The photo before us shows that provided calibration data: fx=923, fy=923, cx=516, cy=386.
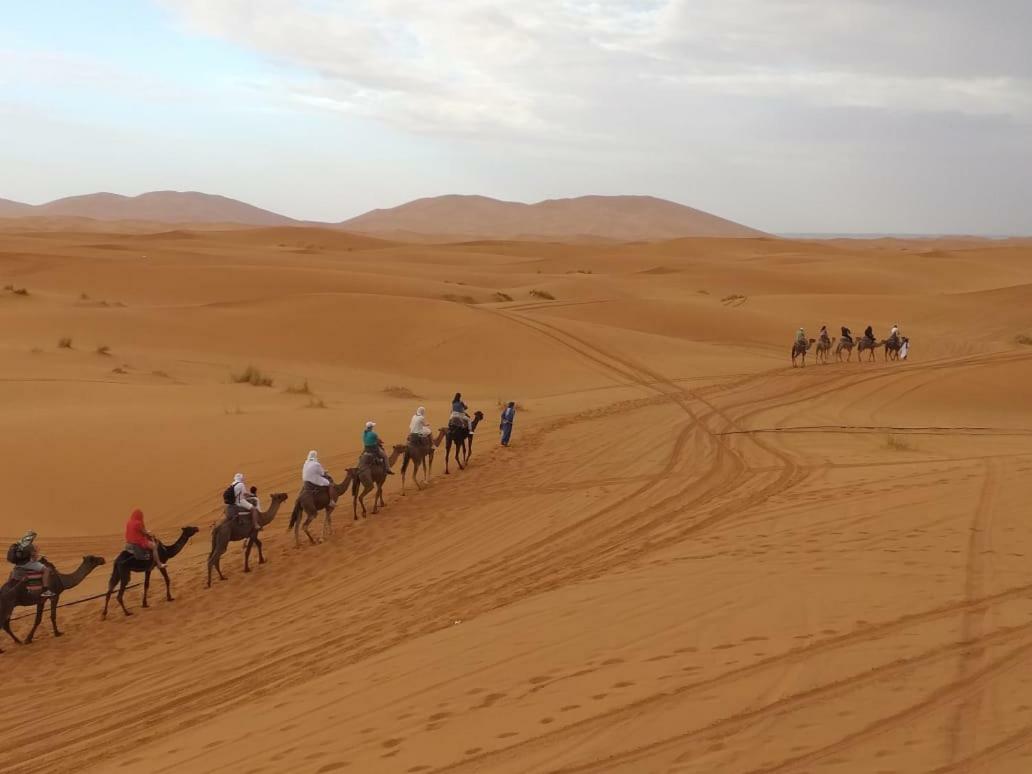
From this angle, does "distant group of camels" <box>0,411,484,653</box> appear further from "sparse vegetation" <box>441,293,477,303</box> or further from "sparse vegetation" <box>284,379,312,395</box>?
"sparse vegetation" <box>441,293,477,303</box>

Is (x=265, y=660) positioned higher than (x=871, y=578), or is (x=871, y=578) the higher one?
(x=871, y=578)

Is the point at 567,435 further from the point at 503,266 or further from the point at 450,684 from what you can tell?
the point at 503,266

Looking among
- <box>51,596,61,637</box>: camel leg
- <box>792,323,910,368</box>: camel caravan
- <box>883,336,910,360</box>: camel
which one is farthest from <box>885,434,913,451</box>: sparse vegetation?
<box>51,596,61,637</box>: camel leg

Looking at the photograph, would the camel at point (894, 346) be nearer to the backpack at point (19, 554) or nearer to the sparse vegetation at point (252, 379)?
the sparse vegetation at point (252, 379)

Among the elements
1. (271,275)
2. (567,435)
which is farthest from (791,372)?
(271,275)

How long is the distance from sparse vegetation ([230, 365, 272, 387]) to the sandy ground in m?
1.44

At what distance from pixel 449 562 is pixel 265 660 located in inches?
134

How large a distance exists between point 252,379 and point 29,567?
51.0ft

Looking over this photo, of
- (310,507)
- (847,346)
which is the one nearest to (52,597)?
(310,507)

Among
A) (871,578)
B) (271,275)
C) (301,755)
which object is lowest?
(301,755)

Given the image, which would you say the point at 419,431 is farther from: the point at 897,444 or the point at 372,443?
the point at 897,444

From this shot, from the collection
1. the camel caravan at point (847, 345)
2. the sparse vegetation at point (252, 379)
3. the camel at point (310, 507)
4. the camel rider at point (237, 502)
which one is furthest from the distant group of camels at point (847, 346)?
the camel rider at point (237, 502)

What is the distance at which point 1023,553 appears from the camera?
9750mm

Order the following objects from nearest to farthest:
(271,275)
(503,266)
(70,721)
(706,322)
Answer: (70,721), (706,322), (271,275), (503,266)
